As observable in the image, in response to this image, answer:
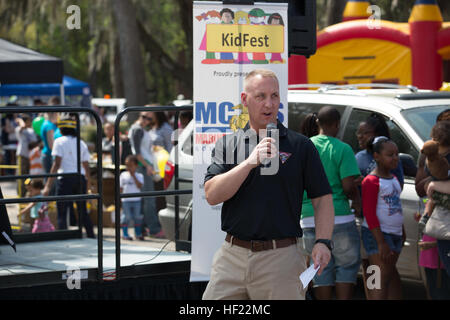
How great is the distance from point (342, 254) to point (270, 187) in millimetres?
2893

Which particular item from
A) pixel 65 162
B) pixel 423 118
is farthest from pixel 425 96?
pixel 65 162

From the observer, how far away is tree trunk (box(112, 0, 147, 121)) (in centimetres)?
2434

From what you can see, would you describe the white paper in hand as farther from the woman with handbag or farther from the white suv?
the white suv

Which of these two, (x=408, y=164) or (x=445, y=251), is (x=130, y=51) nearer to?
(x=408, y=164)

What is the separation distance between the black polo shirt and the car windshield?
138 inches

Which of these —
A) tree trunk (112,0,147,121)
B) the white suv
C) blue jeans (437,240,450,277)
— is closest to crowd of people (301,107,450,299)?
blue jeans (437,240,450,277)

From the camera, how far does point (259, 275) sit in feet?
14.4

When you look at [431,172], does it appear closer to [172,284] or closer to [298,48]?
[298,48]

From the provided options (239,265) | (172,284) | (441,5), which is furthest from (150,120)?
(441,5)

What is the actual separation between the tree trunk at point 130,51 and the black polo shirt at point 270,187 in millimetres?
20290

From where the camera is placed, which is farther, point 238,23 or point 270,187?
point 238,23

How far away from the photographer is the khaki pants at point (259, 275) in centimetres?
439
